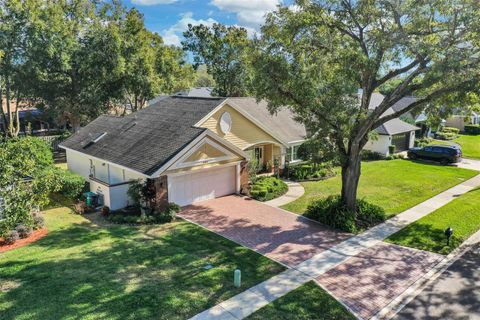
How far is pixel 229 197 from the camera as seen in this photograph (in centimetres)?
2186

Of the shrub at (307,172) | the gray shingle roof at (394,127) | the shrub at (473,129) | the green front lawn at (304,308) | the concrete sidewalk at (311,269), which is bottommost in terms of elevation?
the green front lawn at (304,308)

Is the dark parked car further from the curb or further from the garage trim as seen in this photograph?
the garage trim

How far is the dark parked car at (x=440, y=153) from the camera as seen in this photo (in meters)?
31.5

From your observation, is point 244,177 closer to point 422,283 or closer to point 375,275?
point 375,275

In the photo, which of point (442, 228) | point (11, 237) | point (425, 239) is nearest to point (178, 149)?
point (11, 237)

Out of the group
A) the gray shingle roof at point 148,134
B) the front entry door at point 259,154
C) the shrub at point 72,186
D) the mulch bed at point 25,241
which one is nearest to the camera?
the mulch bed at point 25,241

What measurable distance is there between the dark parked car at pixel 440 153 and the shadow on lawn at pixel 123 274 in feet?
84.2

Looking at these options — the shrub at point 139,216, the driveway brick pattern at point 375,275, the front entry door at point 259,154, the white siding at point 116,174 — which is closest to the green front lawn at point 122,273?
the shrub at point 139,216

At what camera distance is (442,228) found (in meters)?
16.9

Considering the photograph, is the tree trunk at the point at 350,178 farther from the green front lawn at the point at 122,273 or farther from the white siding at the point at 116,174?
the white siding at the point at 116,174

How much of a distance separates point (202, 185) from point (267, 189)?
13.8 feet

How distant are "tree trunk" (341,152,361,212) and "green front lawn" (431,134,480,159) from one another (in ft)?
79.0

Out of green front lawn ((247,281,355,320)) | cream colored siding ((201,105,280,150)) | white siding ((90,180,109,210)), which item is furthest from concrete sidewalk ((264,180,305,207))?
green front lawn ((247,281,355,320))

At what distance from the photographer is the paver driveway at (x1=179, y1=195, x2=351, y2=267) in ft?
48.2
